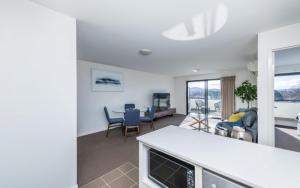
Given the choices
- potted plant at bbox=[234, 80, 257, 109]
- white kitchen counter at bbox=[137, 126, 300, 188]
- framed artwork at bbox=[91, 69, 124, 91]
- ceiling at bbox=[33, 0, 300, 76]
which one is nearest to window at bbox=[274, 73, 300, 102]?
potted plant at bbox=[234, 80, 257, 109]

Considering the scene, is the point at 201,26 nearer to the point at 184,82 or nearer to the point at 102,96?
the point at 102,96

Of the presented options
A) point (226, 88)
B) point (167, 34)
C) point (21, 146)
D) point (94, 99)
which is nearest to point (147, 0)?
point (167, 34)

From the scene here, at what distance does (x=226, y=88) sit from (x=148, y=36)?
5002mm

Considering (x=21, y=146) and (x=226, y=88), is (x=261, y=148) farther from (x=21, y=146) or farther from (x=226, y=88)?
(x=226, y=88)

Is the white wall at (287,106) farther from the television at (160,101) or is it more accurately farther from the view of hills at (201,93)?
the television at (160,101)

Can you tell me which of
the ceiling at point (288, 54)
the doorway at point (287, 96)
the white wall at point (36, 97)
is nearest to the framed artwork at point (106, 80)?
the white wall at point (36, 97)

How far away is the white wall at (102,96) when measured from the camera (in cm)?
381

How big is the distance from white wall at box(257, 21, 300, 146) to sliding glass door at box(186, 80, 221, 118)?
162 inches

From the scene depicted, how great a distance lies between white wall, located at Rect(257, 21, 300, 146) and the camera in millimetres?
1806

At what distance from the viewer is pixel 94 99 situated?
4082mm

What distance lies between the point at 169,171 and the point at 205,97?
20.3 ft

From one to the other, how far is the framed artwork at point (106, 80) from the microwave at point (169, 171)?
3448 mm


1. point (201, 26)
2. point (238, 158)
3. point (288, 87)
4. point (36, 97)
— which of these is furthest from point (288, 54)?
point (36, 97)

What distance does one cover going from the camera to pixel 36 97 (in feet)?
4.34
